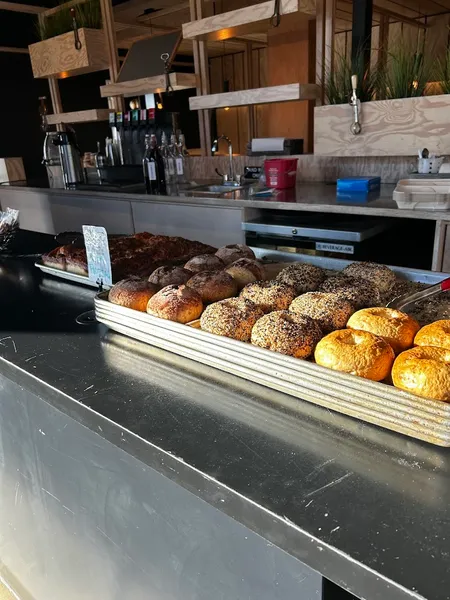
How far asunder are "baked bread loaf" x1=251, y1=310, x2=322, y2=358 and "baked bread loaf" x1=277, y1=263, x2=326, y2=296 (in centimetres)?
24

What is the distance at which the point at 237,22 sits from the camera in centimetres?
311

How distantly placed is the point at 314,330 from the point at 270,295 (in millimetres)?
188

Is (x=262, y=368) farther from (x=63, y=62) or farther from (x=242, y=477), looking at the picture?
(x=63, y=62)

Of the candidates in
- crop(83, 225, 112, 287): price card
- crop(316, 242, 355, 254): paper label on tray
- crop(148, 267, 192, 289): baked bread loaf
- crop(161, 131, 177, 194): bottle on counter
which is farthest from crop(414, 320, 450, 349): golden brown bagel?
crop(161, 131, 177, 194): bottle on counter

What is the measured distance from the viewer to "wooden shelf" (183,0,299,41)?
9.57 ft

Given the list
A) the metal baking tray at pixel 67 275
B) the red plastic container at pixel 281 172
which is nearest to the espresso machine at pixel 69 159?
the red plastic container at pixel 281 172

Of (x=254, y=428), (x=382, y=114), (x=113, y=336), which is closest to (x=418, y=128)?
(x=382, y=114)

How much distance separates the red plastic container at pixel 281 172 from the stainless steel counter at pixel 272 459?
7.63ft

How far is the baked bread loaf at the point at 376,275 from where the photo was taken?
1.08 meters

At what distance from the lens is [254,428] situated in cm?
72

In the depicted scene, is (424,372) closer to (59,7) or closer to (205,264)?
(205,264)

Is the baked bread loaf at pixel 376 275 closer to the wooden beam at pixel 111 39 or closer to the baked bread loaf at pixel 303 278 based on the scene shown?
the baked bread loaf at pixel 303 278

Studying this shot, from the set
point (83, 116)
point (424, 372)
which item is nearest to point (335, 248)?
point (424, 372)

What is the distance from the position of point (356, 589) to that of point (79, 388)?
0.56m
